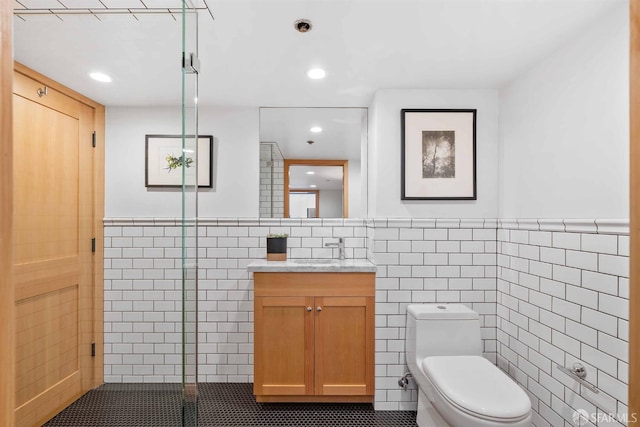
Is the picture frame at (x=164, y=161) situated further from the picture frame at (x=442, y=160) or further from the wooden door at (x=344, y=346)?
the picture frame at (x=442, y=160)

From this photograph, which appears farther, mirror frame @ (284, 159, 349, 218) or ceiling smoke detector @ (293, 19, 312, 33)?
mirror frame @ (284, 159, 349, 218)

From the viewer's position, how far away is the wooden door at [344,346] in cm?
232

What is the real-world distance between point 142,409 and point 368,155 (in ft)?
7.10

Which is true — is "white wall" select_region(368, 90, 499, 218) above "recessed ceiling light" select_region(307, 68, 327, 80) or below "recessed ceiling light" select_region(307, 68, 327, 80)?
below

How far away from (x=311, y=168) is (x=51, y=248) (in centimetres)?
194

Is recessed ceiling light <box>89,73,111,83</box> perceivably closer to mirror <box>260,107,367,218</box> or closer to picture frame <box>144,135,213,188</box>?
picture frame <box>144,135,213,188</box>

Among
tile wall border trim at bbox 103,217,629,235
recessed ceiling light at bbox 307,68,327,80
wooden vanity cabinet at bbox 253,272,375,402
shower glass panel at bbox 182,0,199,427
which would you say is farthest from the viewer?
wooden vanity cabinet at bbox 253,272,375,402

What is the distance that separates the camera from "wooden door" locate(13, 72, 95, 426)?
1.13 metres

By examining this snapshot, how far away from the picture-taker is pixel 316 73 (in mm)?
2168

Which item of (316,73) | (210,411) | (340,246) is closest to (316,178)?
(340,246)

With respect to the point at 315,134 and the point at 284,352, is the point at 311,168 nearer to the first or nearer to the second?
the point at 315,134

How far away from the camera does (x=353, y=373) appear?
2330 millimetres

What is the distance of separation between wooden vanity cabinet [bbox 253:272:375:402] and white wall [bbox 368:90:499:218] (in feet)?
1.82

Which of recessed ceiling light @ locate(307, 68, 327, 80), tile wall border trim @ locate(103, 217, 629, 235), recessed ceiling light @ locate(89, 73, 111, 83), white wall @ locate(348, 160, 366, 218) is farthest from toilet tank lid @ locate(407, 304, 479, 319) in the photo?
recessed ceiling light @ locate(89, 73, 111, 83)
